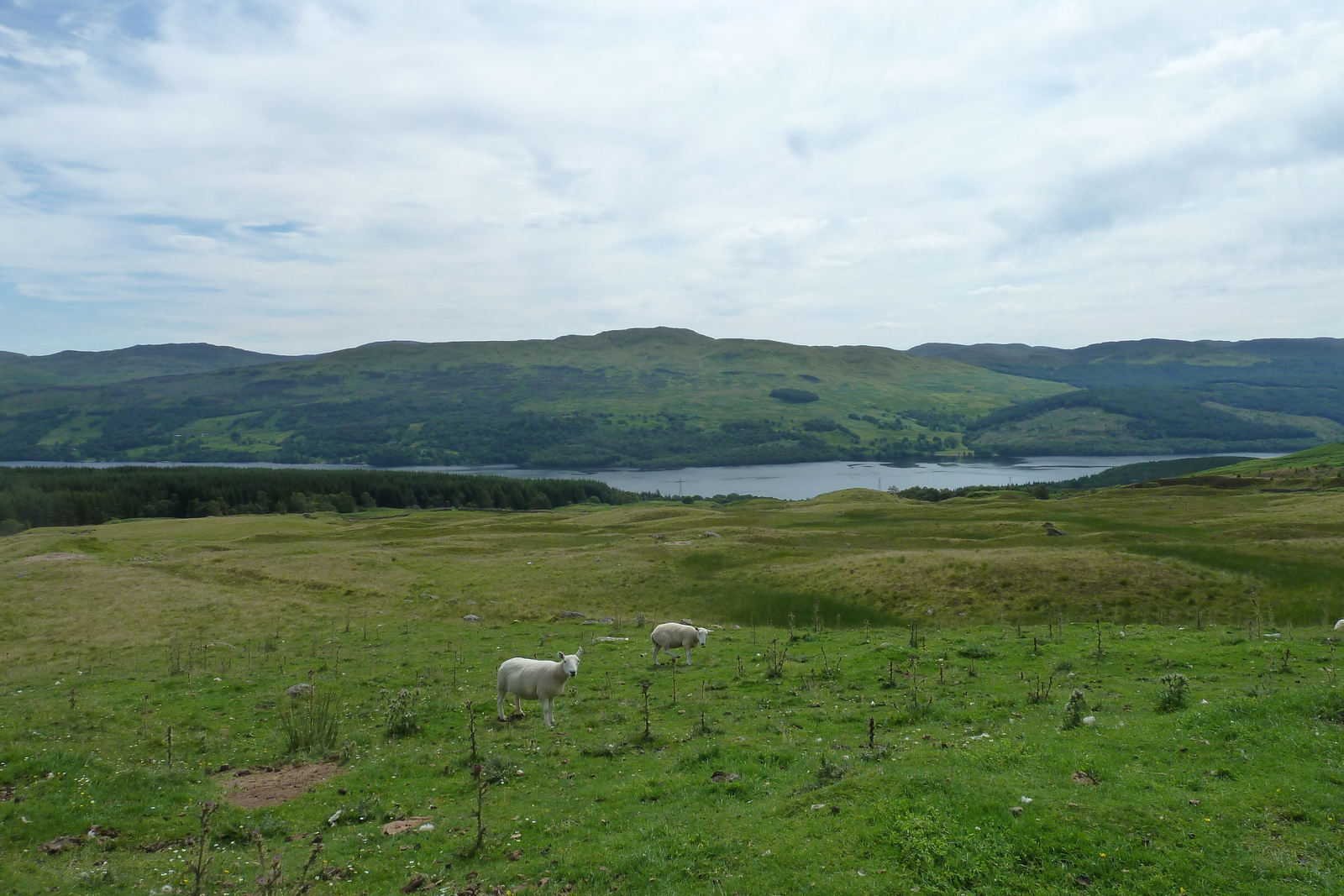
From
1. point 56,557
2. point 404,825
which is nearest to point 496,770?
point 404,825

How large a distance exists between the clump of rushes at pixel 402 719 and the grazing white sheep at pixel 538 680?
238cm

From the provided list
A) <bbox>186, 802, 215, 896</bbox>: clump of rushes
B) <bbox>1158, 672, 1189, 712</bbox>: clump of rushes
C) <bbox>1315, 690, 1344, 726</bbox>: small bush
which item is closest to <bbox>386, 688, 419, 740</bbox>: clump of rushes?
<bbox>186, 802, 215, 896</bbox>: clump of rushes

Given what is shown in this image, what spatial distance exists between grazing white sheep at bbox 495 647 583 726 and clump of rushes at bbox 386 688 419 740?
93.5 inches

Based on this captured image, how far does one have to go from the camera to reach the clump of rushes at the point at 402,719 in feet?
60.3

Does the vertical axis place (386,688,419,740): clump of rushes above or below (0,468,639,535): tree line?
above

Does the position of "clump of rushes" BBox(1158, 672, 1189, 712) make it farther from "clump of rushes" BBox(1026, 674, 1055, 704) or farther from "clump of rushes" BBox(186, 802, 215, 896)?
"clump of rushes" BBox(186, 802, 215, 896)

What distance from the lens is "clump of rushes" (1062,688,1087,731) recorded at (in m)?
14.7

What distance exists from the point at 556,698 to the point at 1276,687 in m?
19.1

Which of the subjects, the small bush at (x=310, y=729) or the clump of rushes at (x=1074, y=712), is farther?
the small bush at (x=310, y=729)

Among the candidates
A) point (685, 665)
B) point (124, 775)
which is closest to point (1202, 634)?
point (685, 665)

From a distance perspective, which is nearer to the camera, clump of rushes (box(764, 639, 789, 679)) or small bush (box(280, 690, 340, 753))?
small bush (box(280, 690, 340, 753))

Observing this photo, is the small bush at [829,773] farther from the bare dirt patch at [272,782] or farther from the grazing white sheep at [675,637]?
the grazing white sheep at [675,637]

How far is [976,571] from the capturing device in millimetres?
40031

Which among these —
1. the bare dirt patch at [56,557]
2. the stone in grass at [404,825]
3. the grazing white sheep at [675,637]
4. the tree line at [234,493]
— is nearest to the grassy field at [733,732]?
the stone in grass at [404,825]
